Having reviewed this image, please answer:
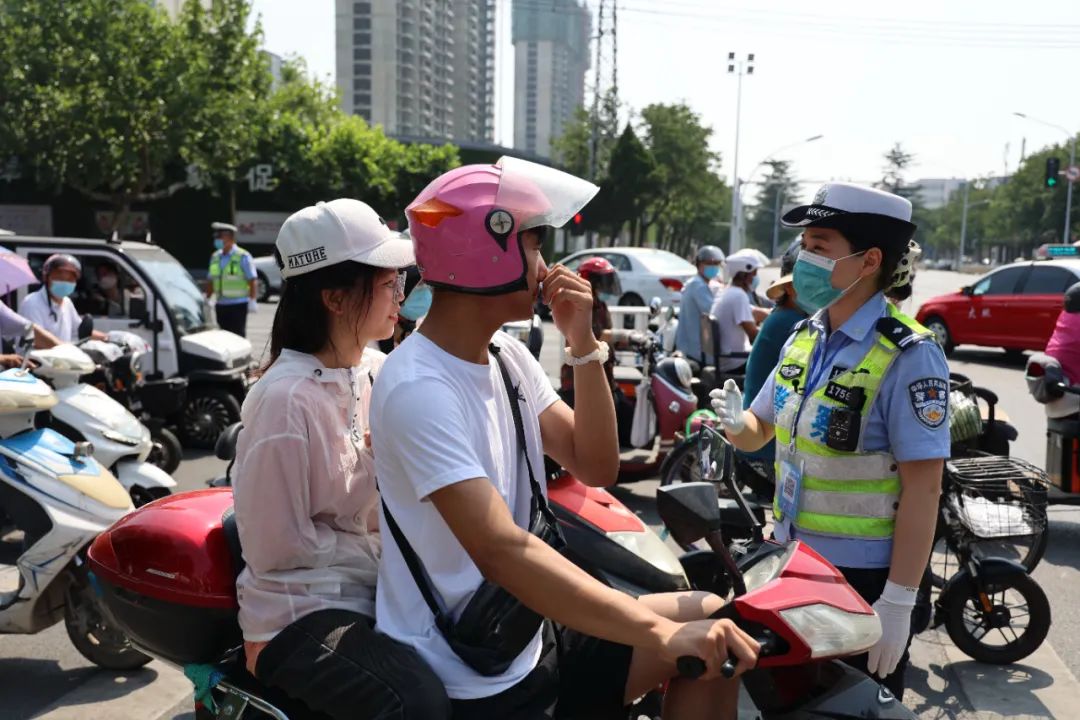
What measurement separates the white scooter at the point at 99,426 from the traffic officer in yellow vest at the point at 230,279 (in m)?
5.81

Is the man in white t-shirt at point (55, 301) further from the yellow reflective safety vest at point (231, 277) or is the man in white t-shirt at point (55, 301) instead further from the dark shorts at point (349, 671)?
the dark shorts at point (349, 671)

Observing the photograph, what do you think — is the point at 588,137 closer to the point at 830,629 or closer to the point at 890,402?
the point at 890,402

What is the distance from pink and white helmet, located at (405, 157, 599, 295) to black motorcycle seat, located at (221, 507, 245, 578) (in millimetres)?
960

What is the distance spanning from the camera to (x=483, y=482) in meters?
1.76

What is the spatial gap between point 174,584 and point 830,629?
1.50 metres

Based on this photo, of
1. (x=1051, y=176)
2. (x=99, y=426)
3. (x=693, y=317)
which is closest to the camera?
(x=99, y=426)

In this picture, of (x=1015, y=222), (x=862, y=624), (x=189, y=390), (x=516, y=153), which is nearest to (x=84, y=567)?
(x=862, y=624)

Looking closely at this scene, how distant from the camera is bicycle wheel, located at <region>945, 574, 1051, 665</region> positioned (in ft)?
14.5

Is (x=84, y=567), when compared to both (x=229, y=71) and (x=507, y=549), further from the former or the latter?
(x=229, y=71)

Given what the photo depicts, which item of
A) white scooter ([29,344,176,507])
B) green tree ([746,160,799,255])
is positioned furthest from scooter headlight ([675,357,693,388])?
green tree ([746,160,799,255])

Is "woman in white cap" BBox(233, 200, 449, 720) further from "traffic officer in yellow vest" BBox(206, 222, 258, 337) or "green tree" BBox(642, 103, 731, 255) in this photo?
"green tree" BBox(642, 103, 731, 255)

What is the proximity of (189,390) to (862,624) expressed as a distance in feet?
25.6

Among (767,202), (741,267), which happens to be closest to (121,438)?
(741,267)

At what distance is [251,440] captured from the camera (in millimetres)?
2264
